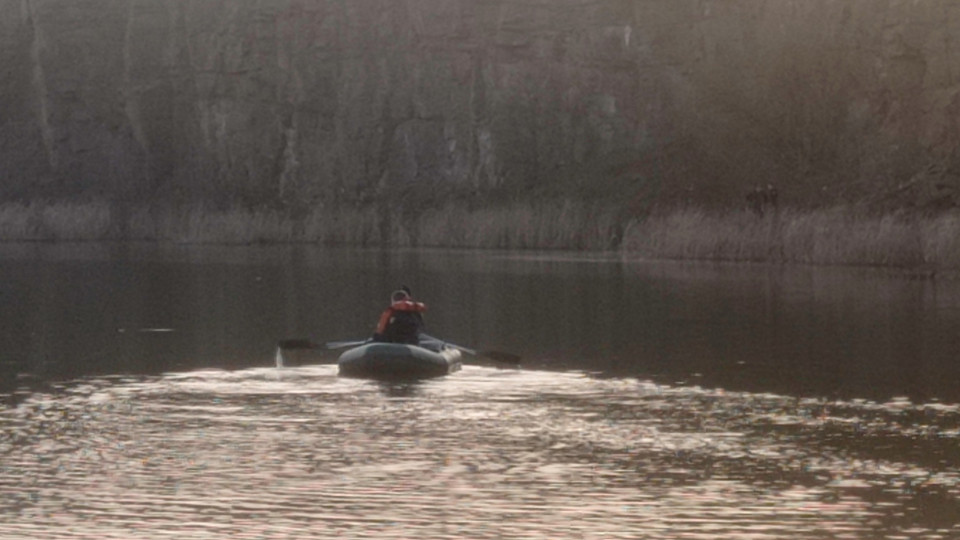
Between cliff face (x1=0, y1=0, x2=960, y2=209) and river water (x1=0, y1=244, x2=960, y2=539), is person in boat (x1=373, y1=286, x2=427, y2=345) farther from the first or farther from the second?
cliff face (x1=0, y1=0, x2=960, y2=209)

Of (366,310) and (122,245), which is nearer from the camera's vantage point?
(366,310)

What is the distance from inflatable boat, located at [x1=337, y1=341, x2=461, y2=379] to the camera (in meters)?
25.2

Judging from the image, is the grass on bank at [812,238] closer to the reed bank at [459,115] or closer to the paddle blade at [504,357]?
the reed bank at [459,115]

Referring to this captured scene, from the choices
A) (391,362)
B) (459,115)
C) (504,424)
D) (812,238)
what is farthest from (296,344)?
(459,115)

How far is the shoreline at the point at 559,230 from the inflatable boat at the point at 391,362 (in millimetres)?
25044

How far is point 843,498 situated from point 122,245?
6539 centimetres

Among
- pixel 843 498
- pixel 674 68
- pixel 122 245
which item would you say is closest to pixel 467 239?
pixel 122 245

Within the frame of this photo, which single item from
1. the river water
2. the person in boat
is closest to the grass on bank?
the river water

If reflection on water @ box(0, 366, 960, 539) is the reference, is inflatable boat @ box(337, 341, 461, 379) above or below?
above

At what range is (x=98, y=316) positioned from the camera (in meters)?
37.8

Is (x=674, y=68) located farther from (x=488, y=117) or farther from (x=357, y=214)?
(x=357, y=214)

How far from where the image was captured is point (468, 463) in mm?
17812

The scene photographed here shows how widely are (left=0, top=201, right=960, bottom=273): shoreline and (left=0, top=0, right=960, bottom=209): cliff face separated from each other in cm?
589

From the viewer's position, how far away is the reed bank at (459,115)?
75125 mm
